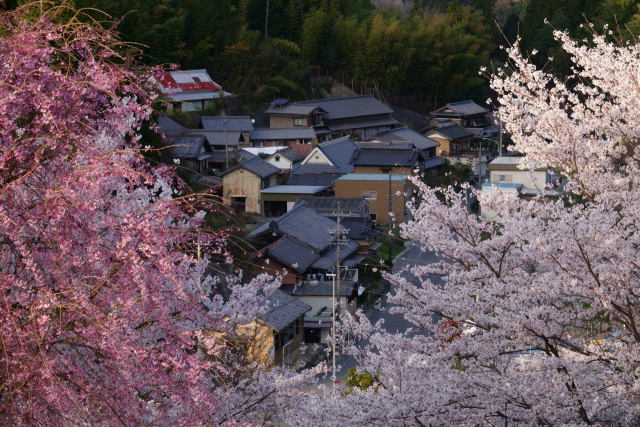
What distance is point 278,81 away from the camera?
33812 mm

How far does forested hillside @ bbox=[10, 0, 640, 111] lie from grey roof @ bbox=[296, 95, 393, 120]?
154 centimetres

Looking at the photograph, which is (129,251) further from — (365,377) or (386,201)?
(386,201)

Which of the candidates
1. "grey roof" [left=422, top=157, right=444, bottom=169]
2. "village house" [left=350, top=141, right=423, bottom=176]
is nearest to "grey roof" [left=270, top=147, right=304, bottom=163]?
"village house" [left=350, top=141, right=423, bottom=176]

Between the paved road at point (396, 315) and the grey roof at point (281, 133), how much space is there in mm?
8958

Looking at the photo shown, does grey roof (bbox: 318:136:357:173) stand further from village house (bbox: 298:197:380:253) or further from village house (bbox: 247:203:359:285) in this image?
village house (bbox: 247:203:359:285)

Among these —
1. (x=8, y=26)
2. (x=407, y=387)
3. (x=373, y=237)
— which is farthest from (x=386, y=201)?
(x=8, y=26)

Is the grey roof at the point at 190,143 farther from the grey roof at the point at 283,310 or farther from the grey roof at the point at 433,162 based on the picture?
the grey roof at the point at 283,310

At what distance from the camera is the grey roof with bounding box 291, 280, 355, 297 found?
16625 millimetres

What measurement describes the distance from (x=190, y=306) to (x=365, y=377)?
7.58 metres

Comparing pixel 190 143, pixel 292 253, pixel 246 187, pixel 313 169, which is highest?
pixel 190 143

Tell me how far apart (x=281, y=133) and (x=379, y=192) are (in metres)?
7.52

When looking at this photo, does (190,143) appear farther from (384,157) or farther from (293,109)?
(293,109)

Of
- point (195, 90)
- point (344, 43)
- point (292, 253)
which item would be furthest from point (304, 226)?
point (344, 43)

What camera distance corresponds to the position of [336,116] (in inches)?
1313
